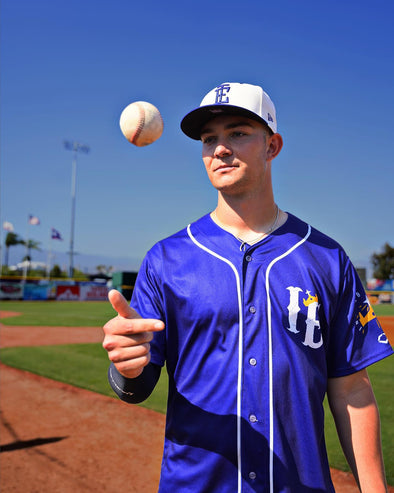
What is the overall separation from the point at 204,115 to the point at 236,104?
19 centimetres

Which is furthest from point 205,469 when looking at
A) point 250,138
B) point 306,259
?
point 250,138

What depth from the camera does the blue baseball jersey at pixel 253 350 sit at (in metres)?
1.68

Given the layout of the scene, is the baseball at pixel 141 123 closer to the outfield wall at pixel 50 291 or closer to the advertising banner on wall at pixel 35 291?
the outfield wall at pixel 50 291

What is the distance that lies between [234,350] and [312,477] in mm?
573

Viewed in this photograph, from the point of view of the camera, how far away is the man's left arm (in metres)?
1.76

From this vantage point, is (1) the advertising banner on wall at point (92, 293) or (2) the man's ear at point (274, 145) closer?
(2) the man's ear at point (274, 145)

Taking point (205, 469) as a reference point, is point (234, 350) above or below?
A: above

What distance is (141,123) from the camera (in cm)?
353

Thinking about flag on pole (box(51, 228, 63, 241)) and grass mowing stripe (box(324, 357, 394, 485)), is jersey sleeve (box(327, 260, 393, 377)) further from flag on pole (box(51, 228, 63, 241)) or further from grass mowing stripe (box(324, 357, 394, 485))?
flag on pole (box(51, 228, 63, 241))

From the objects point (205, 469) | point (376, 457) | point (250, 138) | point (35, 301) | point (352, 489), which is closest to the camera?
point (205, 469)

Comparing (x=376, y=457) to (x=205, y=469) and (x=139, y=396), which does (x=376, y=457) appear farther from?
(x=139, y=396)

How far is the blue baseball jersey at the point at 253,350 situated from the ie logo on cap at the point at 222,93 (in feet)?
1.95

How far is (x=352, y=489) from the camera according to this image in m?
4.24

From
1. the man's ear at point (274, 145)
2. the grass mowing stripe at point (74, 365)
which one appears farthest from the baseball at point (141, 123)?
the grass mowing stripe at point (74, 365)
